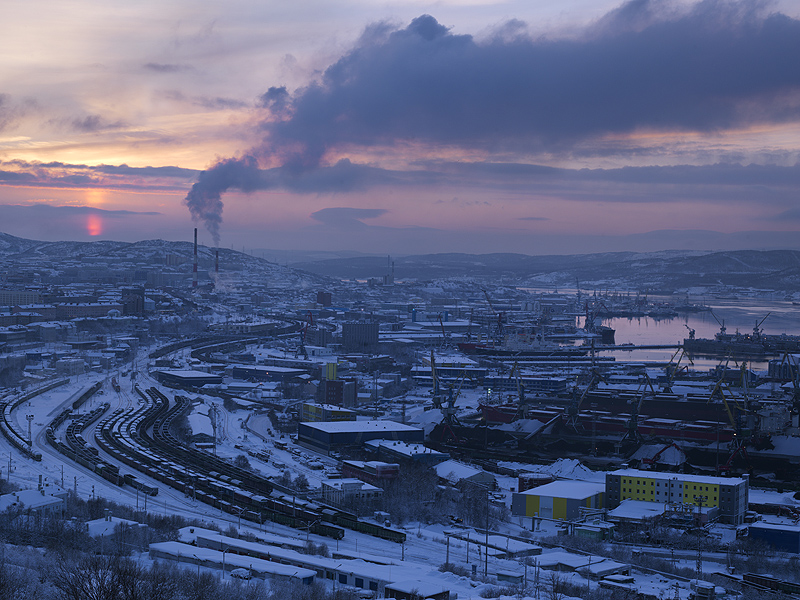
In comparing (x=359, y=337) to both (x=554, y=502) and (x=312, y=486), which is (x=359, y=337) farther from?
(x=554, y=502)

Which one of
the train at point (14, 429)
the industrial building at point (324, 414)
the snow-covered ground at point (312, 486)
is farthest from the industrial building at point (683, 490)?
the train at point (14, 429)

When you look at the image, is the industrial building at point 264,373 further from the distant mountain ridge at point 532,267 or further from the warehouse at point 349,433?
the distant mountain ridge at point 532,267

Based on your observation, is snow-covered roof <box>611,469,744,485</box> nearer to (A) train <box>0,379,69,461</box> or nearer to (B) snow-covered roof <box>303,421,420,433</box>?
(B) snow-covered roof <box>303,421,420,433</box>

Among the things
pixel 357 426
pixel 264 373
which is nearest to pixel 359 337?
pixel 264 373

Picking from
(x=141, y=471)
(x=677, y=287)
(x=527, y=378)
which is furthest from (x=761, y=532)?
(x=677, y=287)

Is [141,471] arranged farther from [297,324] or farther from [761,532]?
[297,324]

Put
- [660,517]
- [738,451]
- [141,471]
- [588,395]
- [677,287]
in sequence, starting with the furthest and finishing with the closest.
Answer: [677,287] < [588,395] < [738,451] < [141,471] < [660,517]
